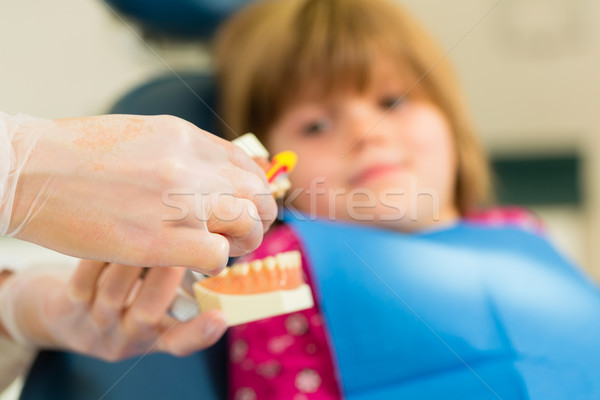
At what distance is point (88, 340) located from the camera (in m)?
0.64

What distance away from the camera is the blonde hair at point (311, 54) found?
97 cm

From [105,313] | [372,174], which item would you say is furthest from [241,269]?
[372,174]

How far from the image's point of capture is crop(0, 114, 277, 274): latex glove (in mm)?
439

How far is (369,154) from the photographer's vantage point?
0.91 meters

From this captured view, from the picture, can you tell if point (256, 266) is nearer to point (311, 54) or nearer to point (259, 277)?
point (259, 277)

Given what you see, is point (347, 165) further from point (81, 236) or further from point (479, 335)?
point (81, 236)

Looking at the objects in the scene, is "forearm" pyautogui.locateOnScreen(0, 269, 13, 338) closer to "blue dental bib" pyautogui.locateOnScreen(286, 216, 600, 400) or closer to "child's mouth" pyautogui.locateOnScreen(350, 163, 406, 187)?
"blue dental bib" pyautogui.locateOnScreen(286, 216, 600, 400)

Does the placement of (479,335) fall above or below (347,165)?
below

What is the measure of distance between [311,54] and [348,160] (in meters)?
0.19

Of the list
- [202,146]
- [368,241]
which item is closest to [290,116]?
[368,241]

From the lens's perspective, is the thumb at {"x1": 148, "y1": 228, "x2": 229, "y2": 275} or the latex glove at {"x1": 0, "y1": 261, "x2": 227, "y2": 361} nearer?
the thumb at {"x1": 148, "y1": 228, "x2": 229, "y2": 275}

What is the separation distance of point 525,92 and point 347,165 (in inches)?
60.0

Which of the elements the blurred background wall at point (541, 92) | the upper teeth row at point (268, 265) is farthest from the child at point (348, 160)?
the blurred background wall at point (541, 92)

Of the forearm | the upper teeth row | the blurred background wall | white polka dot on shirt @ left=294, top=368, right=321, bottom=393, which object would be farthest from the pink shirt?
the blurred background wall
